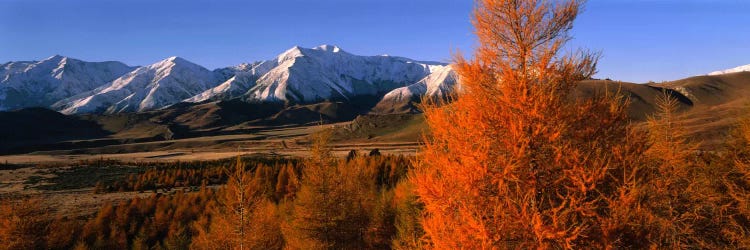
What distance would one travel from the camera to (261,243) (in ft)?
66.0

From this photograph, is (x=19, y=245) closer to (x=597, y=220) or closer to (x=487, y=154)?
(x=487, y=154)

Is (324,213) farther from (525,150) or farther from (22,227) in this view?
(22,227)

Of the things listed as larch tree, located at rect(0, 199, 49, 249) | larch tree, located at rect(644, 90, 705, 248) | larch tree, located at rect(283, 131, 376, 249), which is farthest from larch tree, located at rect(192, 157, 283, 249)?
larch tree, located at rect(644, 90, 705, 248)

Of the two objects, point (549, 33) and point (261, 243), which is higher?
point (549, 33)

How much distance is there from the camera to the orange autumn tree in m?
7.88

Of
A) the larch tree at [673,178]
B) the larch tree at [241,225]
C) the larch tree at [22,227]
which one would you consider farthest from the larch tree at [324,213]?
the larch tree at [22,227]

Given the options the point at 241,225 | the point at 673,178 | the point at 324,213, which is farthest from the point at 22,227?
the point at 673,178

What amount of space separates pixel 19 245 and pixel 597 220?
1165 inches

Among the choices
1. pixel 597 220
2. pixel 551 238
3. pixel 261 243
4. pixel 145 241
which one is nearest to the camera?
pixel 551 238

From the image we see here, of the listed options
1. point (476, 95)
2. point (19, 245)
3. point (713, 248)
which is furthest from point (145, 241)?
point (713, 248)

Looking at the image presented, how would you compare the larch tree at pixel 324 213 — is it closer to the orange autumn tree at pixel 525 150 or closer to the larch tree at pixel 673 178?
the orange autumn tree at pixel 525 150

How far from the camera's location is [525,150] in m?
8.30

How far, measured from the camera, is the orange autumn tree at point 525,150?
788cm

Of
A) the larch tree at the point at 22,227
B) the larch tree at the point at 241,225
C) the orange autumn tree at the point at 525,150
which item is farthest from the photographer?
the larch tree at the point at 22,227
